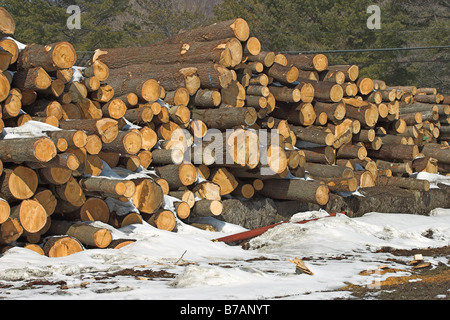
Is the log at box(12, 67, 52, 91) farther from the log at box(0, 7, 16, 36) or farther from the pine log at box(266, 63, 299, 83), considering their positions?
the pine log at box(266, 63, 299, 83)

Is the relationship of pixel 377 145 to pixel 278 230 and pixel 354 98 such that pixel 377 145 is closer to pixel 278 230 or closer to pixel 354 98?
pixel 354 98

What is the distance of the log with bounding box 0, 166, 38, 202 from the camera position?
23.2 ft

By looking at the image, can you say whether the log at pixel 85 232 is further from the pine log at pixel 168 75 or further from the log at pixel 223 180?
the pine log at pixel 168 75

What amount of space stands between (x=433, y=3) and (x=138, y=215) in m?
29.9

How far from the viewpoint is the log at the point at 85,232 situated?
7578 millimetres

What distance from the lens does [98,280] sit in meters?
5.91

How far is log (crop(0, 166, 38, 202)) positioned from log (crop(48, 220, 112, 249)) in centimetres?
75

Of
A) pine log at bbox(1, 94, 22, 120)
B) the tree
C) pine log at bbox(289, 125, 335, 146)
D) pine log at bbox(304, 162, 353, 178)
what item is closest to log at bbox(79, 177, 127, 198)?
pine log at bbox(1, 94, 22, 120)

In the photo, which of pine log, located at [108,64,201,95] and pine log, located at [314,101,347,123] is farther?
pine log, located at [314,101,347,123]

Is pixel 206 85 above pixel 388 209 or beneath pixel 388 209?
above

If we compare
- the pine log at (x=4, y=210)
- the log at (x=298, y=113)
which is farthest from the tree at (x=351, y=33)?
the pine log at (x=4, y=210)

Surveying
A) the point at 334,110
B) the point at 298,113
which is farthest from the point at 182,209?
the point at 334,110

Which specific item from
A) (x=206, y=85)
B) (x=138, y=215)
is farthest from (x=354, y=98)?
(x=138, y=215)

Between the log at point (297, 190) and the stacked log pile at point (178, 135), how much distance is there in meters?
0.03
